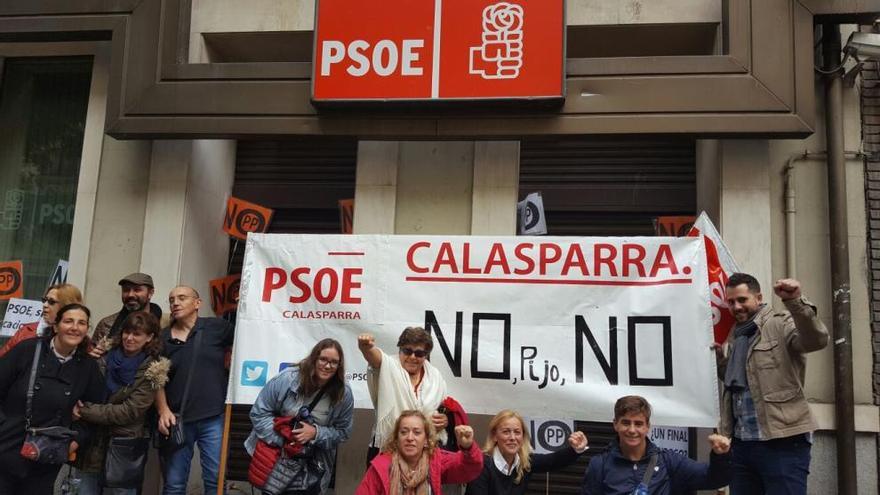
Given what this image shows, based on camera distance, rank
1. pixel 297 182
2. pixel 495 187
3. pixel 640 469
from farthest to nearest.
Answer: pixel 297 182 < pixel 495 187 < pixel 640 469

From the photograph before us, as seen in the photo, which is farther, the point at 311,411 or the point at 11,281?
the point at 11,281

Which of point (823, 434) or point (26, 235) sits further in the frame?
point (26, 235)

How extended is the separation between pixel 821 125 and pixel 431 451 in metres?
4.92

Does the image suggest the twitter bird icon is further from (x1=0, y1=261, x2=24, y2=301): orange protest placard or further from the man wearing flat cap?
(x1=0, y1=261, x2=24, y2=301): orange protest placard

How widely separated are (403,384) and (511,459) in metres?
Answer: 0.91

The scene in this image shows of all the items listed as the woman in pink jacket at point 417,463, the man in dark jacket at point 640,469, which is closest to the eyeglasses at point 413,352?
the woman in pink jacket at point 417,463

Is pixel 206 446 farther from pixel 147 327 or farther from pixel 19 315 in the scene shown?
pixel 19 315

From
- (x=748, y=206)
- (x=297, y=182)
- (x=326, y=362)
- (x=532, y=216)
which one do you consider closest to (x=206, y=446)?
(x=326, y=362)

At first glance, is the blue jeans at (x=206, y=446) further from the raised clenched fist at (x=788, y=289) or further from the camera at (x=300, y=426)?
the raised clenched fist at (x=788, y=289)

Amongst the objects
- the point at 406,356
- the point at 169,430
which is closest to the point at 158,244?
the point at 169,430

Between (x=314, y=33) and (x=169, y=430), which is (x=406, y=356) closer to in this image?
(x=169, y=430)

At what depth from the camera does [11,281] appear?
792cm

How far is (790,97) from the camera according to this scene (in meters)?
6.27

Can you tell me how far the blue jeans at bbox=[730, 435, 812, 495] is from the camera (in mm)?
4785
